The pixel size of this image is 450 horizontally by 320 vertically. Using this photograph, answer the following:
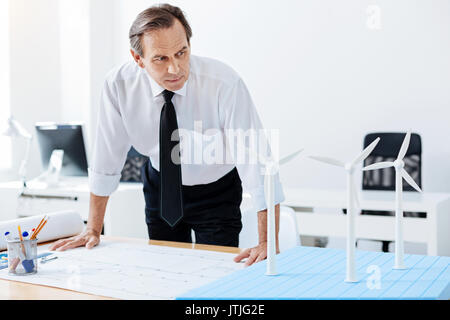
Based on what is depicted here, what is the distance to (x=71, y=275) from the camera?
1.38 m

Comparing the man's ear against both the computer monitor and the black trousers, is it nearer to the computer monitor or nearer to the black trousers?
the black trousers

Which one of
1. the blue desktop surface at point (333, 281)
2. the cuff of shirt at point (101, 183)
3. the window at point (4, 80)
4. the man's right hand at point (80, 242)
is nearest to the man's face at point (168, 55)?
the cuff of shirt at point (101, 183)

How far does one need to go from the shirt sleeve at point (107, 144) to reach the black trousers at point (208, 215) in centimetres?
19

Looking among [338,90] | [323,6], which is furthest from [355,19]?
[338,90]

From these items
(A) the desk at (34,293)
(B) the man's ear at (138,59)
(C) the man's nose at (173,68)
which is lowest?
(A) the desk at (34,293)

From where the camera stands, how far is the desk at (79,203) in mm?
3496

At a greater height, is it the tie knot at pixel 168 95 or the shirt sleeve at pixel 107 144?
the tie knot at pixel 168 95

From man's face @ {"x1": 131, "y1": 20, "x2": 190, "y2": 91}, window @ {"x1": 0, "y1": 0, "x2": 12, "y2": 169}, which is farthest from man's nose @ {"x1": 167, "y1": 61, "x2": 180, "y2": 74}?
window @ {"x1": 0, "y1": 0, "x2": 12, "y2": 169}

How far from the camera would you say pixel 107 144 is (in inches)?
74.7

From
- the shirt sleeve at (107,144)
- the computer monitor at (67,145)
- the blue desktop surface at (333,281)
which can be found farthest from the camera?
the computer monitor at (67,145)

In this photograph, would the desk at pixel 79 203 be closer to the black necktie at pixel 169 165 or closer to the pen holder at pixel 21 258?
the black necktie at pixel 169 165

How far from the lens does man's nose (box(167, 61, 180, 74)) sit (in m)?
1.65

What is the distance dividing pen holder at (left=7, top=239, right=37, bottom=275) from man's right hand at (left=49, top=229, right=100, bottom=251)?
0.89 feet
